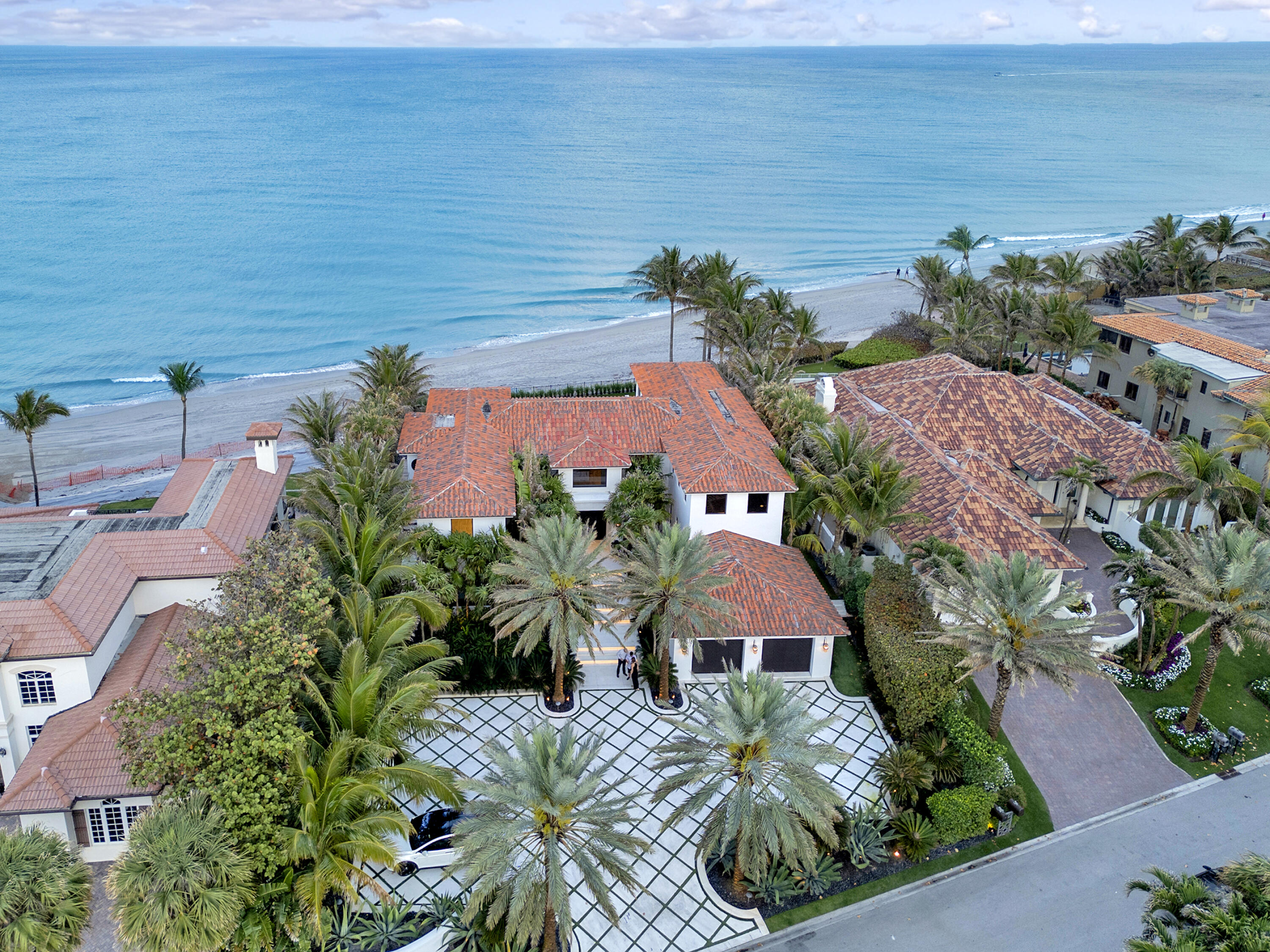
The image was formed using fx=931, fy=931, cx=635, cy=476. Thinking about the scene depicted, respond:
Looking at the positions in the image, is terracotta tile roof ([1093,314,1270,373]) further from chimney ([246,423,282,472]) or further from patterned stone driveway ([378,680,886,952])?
chimney ([246,423,282,472])

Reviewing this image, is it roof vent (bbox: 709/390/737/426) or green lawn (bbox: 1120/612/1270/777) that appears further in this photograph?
roof vent (bbox: 709/390/737/426)

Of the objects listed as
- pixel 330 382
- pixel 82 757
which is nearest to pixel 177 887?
pixel 82 757

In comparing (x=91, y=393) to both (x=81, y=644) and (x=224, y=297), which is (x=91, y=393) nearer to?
(x=224, y=297)

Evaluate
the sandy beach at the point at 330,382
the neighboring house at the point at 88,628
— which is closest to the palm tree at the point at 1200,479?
the neighboring house at the point at 88,628

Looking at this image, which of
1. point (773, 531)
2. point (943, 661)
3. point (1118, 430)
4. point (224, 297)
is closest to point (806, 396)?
point (773, 531)

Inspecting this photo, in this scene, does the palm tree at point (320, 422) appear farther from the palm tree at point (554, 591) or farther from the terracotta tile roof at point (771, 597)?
the terracotta tile roof at point (771, 597)

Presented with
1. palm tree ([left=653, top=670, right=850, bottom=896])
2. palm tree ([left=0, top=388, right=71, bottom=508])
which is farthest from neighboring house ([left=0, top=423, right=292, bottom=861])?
palm tree ([left=0, top=388, right=71, bottom=508])
